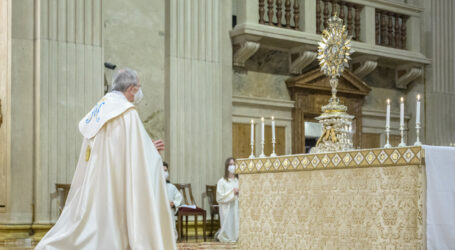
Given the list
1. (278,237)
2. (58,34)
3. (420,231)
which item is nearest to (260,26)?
(58,34)

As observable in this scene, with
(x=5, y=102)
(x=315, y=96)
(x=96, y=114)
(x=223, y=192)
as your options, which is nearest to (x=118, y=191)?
(x=96, y=114)

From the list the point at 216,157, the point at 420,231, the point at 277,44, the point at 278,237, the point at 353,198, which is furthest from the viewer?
the point at 277,44

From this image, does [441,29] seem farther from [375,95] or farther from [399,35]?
[375,95]

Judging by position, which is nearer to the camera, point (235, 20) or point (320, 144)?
point (320, 144)

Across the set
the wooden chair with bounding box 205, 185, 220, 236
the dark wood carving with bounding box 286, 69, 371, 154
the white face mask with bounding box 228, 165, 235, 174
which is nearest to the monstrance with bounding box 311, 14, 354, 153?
the white face mask with bounding box 228, 165, 235, 174

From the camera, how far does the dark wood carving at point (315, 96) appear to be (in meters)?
13.4

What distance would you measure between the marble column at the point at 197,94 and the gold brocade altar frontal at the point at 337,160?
12.3 ft

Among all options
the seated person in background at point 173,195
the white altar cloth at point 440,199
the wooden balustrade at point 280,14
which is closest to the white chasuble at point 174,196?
Answer: the seated person in background at point 173,195

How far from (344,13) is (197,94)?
4.04 meters

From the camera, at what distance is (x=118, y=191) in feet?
18.3

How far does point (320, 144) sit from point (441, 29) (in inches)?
351

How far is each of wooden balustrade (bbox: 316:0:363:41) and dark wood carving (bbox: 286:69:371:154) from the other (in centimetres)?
91

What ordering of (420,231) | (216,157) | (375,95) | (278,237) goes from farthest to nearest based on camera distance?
(375,95), (216,157), (278,237), (420,231)

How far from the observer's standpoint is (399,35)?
1492 centimetres
